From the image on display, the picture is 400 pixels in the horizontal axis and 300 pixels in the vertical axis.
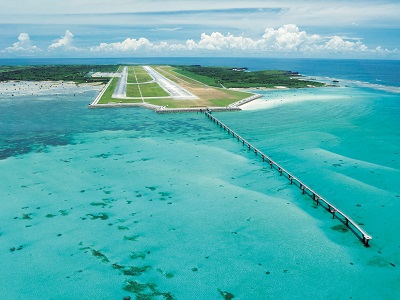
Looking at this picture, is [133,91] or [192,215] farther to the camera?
[133,91]

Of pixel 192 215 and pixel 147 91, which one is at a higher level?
pixel 147 91

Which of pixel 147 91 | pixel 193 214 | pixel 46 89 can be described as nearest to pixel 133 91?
pixel 147 91

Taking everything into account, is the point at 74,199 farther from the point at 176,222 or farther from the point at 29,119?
the point at 29,119

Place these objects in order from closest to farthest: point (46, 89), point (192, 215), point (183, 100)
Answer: point (192, 215) < point (183, 100) < point (46, 89)

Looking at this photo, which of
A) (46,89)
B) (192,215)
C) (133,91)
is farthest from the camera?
(46,89)

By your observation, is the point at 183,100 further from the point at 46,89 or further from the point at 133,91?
the point at 46,89

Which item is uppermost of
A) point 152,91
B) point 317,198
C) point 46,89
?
point 46,89

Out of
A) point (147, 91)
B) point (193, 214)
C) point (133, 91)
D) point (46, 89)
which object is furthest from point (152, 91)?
point (193, 214)
